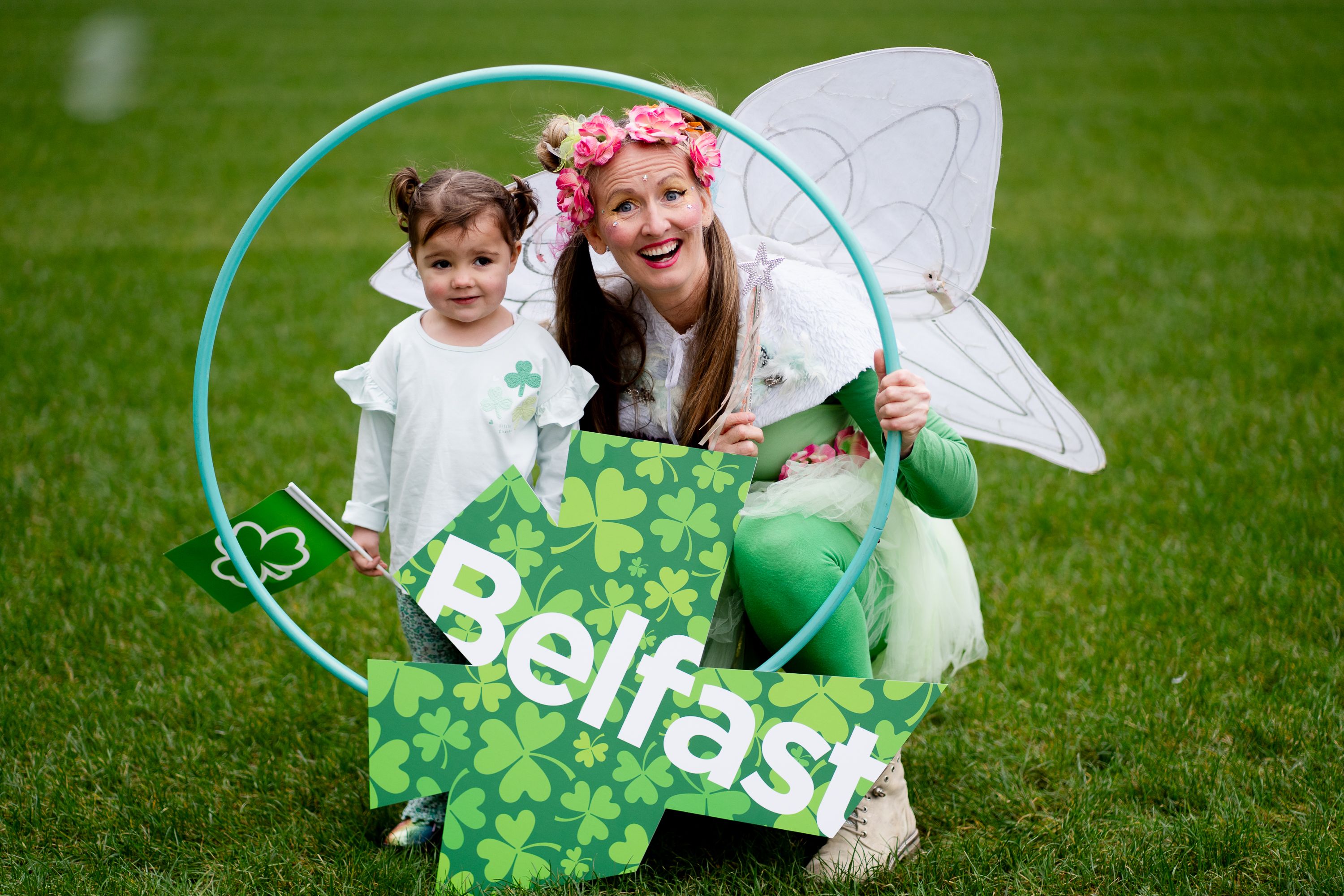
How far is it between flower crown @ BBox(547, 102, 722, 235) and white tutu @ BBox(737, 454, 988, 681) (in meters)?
0.59

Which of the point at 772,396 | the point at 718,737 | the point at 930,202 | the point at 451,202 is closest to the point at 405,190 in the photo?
the point at 451,202

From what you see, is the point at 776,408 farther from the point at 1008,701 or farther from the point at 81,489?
the point at 81,489

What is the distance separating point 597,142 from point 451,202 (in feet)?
0.92

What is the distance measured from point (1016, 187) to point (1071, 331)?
3387mm

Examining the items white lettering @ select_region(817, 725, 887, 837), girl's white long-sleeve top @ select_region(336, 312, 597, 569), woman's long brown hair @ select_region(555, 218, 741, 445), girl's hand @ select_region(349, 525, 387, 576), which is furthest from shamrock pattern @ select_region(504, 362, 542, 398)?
white lettering @ select_region(817, 725, 887, 837)

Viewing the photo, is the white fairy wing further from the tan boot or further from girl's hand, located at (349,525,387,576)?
girl's hand, located at (349,525,387,576)

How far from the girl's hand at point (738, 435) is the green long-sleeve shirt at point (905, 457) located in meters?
0.16

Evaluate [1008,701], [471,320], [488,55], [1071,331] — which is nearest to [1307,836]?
[1008,701]

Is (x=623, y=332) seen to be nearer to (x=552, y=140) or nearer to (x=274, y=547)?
(x=552, y=140)

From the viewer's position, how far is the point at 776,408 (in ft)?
7.30

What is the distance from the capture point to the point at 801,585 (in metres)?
2.11

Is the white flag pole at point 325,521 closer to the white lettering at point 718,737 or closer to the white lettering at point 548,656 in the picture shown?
the white lettering at point 548,656

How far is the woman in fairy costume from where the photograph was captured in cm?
213

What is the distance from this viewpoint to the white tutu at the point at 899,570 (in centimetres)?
223
